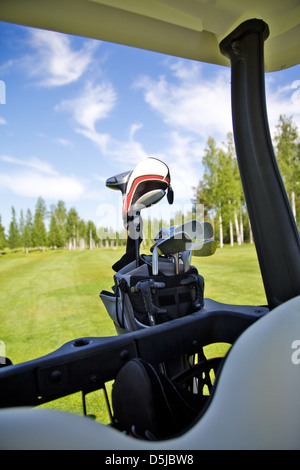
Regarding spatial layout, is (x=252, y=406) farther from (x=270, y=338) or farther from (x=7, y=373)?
(x=7, y=373)

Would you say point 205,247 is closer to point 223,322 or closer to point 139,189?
point 223,322

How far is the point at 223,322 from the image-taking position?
1.10 metres

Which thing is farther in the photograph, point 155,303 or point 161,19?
point 155,303

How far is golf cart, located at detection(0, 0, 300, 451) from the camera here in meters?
0.44

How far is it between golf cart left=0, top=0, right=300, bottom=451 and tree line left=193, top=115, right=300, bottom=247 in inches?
4.4

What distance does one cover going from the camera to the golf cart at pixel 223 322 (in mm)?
440

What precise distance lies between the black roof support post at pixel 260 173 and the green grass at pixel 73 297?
107 mm

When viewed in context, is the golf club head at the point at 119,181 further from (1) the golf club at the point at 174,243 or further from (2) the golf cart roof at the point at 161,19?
(2) the golf cart roof at the point at 161,19

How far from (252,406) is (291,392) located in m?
0.08

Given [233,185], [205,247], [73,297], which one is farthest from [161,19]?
[73,297]

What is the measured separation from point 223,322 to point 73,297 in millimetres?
5499

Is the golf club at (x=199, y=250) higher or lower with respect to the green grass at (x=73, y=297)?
higher

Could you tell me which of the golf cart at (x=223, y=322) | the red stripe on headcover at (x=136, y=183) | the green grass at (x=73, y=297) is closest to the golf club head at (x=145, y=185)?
the red stripe on headcover at (x=136, y=183)

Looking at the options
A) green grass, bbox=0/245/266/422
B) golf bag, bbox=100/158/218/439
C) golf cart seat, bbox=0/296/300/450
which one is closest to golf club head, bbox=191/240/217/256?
golf bag, bbox=100/158/218/439
